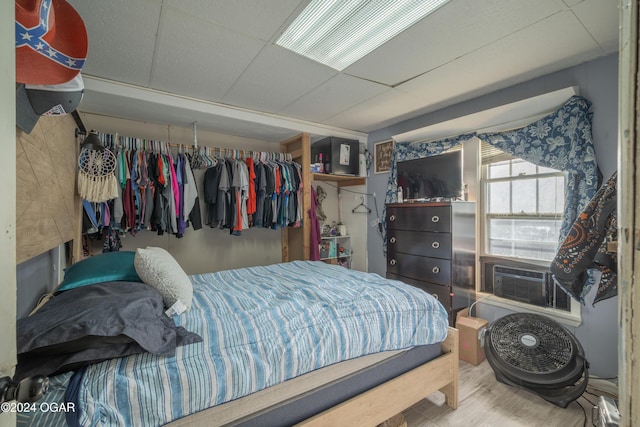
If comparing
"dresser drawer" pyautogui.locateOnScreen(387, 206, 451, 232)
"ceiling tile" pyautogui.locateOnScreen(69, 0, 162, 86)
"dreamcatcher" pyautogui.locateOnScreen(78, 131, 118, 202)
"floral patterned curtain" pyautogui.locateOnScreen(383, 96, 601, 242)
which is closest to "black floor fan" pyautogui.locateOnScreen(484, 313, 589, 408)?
"floral patterned curtain" pyautogui.locateOnScreen(383, 96, 601, 242)

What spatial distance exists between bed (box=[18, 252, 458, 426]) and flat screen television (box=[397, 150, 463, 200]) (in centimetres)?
140

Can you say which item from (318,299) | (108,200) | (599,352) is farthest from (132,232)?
(599,352)

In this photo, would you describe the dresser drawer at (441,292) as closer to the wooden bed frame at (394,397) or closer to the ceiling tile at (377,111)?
the wooden bed frame at (394,397)

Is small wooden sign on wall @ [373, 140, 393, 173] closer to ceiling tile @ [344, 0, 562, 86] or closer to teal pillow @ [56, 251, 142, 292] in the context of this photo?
ceiling tile @ [344, 0, 562, 86]

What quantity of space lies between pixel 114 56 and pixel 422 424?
10.3 feet

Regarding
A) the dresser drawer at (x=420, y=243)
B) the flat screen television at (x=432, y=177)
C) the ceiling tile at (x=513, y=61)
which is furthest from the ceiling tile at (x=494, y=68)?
the dresser drawer at (x=420, y=243)

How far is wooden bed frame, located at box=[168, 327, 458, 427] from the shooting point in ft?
3.73

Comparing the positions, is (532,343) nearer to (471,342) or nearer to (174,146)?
(471,342)

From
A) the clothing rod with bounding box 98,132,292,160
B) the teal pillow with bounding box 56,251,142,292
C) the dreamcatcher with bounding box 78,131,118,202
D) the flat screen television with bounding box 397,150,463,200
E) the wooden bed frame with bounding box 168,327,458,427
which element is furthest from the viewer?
the flat screen television with bounding box 397,150,463,200

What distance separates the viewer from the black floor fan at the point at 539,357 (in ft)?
5.41

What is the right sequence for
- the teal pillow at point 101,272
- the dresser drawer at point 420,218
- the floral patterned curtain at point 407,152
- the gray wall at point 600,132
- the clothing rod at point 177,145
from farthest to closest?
1. the floral patterned curtain at point 407,152
2. the dresser drawer at point 420,218
3. the clothing rod at point 177,145
4. the gray wall at point 600,132
5. the teal pillow at point 101,272

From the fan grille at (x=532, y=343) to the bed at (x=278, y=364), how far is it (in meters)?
0.56

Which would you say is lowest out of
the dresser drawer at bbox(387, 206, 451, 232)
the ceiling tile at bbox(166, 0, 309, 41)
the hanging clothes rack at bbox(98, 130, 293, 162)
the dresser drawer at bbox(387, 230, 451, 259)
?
the dresser drawer at bbox(387, 230, 451, 259)

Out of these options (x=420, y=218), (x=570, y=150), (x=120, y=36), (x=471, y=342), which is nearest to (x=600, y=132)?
(x=570, y=150)
